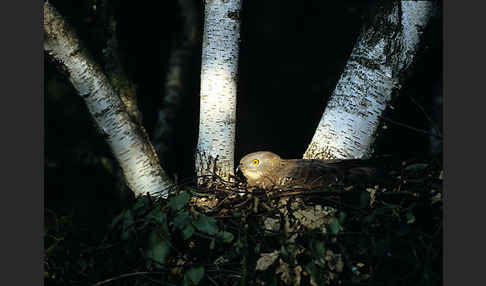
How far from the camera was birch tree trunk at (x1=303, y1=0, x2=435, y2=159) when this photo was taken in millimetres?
2816

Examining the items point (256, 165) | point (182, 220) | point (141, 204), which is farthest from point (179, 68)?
point (182, 220)

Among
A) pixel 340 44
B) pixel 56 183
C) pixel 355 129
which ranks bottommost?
pixel 56 183

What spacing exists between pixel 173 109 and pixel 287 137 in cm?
185

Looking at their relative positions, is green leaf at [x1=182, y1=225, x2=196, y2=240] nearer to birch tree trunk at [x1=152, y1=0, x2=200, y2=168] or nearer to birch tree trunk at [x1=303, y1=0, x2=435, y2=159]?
birch tree trunk at [x1=303, y1=0, x2=435, y2=159]

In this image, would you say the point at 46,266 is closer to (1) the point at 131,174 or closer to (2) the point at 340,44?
(1) the point at 131,174

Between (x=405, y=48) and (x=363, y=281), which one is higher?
(x=405, y=48)

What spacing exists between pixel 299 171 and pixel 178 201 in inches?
43.3

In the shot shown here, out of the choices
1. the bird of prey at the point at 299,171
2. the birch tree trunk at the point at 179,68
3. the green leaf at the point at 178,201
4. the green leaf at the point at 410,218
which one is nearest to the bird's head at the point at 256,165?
the bird of prey at the point at 299,171

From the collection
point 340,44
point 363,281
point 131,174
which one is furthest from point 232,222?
point 340,44

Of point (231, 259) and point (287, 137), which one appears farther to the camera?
point (287, 137)

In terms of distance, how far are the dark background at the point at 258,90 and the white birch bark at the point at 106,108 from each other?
2.20 meters

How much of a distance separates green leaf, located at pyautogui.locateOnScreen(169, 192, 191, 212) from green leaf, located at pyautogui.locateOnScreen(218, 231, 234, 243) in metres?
0.28

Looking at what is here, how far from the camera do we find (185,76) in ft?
17.5

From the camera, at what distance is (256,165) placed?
11.6ft
